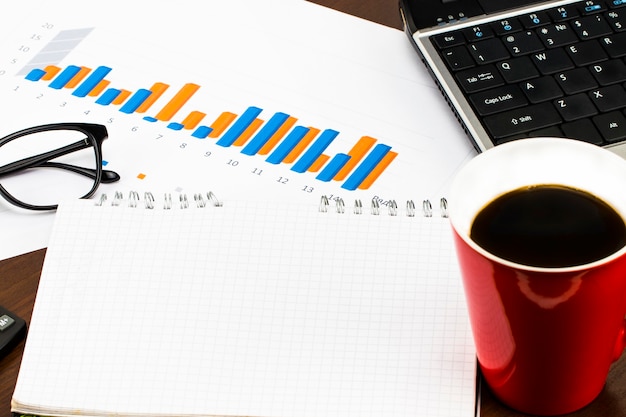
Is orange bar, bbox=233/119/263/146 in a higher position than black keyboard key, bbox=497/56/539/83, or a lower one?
lower

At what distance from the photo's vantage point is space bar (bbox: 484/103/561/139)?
65 centimetres

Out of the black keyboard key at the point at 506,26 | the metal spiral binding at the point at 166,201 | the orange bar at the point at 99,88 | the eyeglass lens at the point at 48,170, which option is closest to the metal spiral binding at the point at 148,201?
the metal spiral binding at the point at 166,201

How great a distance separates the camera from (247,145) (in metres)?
0.72

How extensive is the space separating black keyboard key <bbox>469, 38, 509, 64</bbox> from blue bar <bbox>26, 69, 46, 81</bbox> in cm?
38

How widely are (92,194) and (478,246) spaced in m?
0.36

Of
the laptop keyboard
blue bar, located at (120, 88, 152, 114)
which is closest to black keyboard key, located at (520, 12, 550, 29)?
the laptop keyboard

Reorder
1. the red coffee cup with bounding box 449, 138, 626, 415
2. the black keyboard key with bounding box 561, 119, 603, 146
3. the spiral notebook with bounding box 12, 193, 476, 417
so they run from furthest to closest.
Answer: the black keyboard key with bounding box 561, 119, 603, 146 < the spiral notebook with bounding box 12, 193, 476, 417 < the red coffee cup with bounding box 449, 138, 626, 415

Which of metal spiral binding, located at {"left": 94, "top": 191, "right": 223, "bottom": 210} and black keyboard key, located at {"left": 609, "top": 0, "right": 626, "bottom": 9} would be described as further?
black keyboard key, located at {"left": 609, "top": 0, "right": 626, "bottom": 9}

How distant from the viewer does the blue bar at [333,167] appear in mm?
685

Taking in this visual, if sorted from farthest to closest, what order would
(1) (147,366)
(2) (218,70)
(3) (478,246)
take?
(2) (218,70) → (1) (147,366) → (3) (478,246)

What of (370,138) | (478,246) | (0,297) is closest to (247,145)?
(370,138)

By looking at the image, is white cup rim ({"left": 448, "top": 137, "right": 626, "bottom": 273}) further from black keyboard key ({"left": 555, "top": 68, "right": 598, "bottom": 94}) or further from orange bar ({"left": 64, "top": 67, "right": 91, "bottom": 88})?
orange bar ({"left": 64, "top": 67, "right": 91, "bottom": 88})

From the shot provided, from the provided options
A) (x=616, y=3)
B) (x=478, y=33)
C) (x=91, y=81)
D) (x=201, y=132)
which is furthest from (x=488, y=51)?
(x=91, y=81)

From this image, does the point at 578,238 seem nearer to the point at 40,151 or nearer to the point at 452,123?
the point at 452,123
